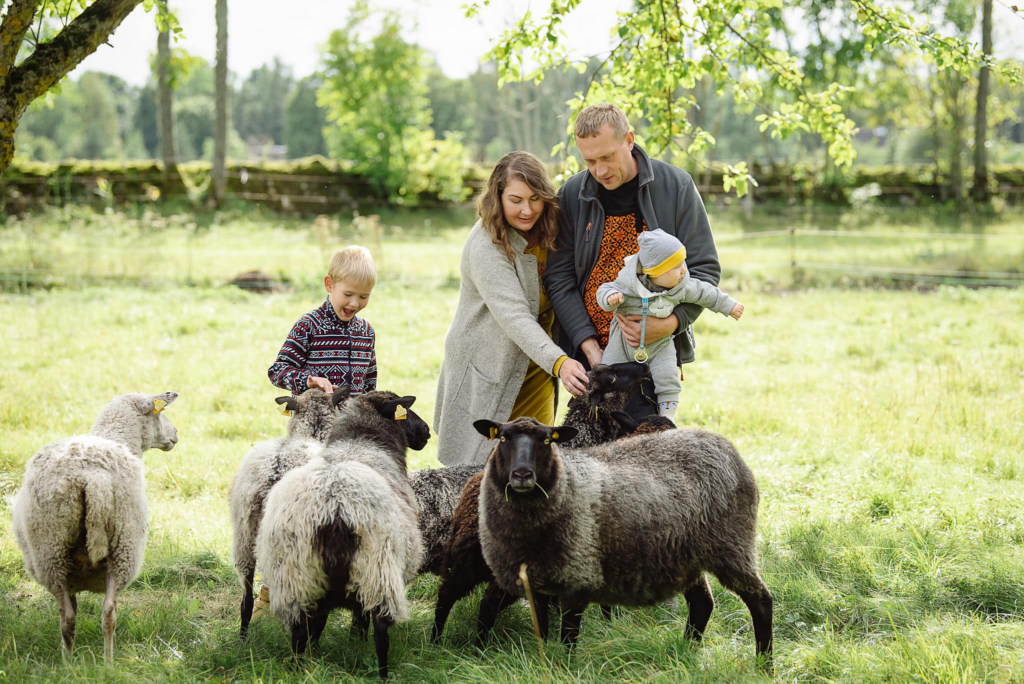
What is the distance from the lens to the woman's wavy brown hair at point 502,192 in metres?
4.57

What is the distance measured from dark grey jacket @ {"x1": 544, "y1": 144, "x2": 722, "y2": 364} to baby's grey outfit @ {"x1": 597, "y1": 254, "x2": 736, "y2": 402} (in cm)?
11

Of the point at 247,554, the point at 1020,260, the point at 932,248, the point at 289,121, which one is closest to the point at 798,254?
the point at 932,248

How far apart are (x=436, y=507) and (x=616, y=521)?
1195mm

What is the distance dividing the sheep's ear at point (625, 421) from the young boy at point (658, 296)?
22 centimetres

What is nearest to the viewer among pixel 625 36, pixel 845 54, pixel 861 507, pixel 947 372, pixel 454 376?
pixel 454 376

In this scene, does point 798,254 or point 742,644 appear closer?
point 742,644

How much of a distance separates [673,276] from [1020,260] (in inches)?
677

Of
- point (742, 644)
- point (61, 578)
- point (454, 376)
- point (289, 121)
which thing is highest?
point (289, 121)

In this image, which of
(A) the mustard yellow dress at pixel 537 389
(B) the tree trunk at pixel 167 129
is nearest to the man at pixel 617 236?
(A) the mustard yellow dress at pixel 537 389

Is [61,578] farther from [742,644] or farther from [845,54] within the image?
[845,54]

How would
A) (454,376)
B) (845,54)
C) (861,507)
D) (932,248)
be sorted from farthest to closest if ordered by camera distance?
1. (845,54)
2. (932,248)
3. (861,507)
4. (454,376)

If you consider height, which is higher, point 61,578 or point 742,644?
point 61,578

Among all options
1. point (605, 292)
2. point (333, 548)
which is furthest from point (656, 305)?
point (333, 548)

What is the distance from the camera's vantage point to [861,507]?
6012 millimetres
